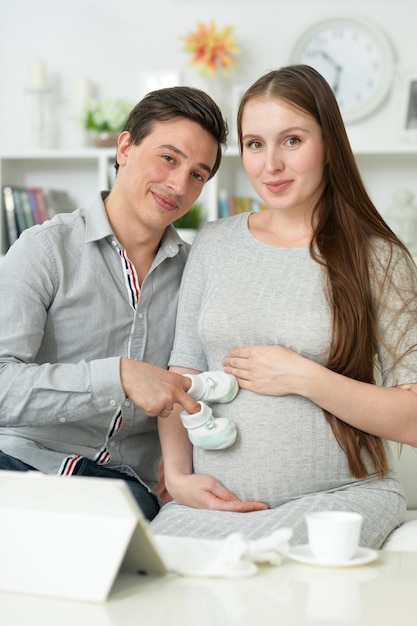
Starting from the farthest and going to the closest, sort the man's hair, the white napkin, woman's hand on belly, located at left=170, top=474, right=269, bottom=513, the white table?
the man's hair, woman's hand on belly, located at left=170, top=474, right=269, bottom=513, the white napkin, the white table

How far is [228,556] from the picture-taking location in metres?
1.08

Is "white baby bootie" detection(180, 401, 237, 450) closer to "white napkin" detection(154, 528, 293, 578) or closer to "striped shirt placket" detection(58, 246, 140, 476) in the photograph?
"striped shirt placket" detection(58, 246, 140, 476)

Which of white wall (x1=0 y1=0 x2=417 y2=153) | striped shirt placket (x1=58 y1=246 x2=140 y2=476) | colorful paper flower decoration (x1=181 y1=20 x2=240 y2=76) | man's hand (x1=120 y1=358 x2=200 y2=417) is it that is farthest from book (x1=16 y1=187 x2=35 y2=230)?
man's hand (x1=120 y1=358 x2=200 y2=417)

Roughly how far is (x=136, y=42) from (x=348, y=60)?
0.99 meters

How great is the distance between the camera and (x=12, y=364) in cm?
173

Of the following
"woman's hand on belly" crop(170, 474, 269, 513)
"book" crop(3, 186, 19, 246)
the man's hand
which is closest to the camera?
the man's hand

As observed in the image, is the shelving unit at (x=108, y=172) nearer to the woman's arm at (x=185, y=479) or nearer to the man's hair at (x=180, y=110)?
the man's hair at (x=180, y=110)

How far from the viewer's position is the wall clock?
400 centimetres

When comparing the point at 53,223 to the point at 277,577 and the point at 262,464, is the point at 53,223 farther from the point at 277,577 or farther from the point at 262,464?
the point at 277,577

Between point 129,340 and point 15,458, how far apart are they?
34cm

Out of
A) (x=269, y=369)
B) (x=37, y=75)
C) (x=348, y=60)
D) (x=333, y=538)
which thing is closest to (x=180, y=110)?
(x=269, y=369)

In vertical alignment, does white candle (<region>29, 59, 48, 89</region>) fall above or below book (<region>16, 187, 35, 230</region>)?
above

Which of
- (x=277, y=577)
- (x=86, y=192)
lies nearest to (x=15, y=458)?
(x=277, y=577)

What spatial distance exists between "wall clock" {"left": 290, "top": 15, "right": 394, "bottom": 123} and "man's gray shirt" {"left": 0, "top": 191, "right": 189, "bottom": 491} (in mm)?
2213
